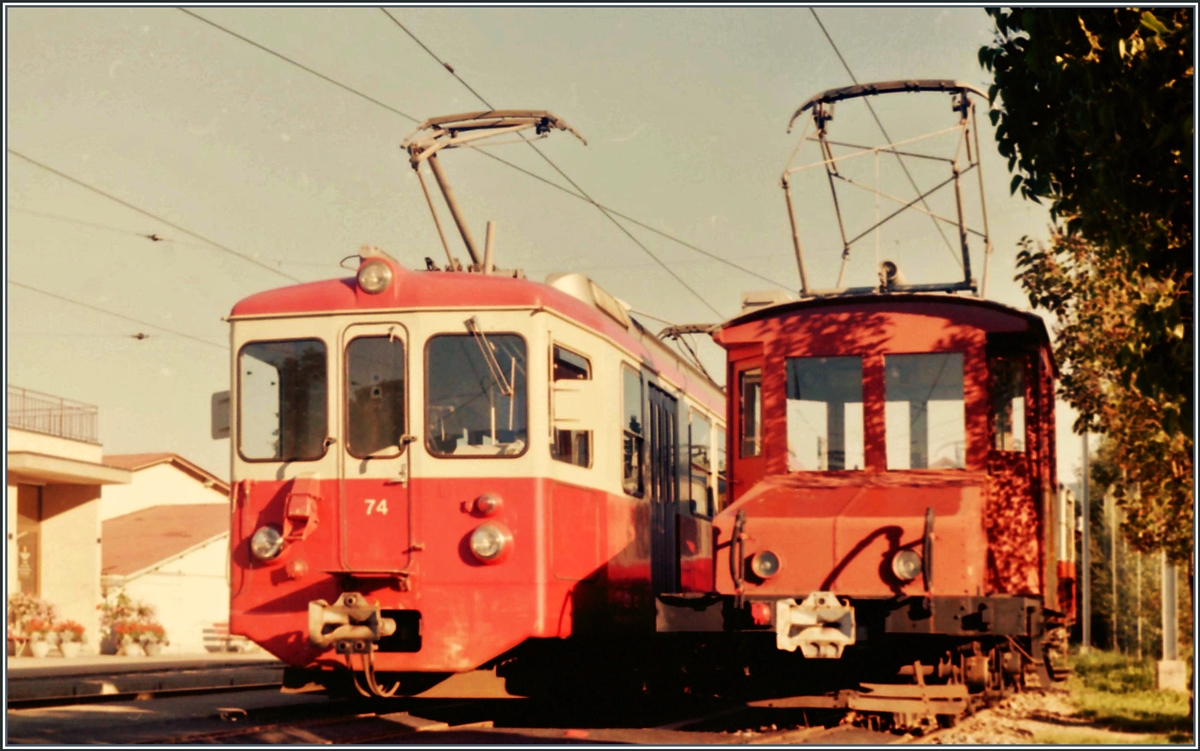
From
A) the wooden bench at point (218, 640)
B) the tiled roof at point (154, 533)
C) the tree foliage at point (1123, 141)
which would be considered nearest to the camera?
the tree foliage at point (1123, 141)

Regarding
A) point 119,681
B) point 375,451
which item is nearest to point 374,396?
point 375,451

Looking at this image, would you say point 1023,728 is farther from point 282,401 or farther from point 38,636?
point 38,636

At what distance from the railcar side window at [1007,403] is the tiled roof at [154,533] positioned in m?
32.0

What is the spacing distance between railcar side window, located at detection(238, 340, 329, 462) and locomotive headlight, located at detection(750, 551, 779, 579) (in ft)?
11.0

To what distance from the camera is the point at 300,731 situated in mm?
11359

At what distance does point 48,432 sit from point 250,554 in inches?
966

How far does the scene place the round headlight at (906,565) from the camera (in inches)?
439

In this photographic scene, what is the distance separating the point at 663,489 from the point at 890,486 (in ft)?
9.25

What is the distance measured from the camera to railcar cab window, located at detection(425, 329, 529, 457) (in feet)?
36.6

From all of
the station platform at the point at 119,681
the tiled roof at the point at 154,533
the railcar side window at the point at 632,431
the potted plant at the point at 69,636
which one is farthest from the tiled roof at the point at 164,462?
the railcar side window at the point at 632,431

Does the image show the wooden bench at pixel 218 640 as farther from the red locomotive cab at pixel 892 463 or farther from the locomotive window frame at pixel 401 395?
the locomotive window frame at pixel 401 395

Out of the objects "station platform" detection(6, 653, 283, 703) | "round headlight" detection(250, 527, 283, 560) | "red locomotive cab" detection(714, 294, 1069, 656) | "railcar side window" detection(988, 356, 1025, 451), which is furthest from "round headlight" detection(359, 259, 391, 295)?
"station platform" detection(6, 653, 283, 703)

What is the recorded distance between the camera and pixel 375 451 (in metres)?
11.3

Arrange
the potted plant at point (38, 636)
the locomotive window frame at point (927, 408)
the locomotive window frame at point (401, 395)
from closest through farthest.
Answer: the locomotive window frame at point (401, 395) → the locomotive window frame at point (927, 408) → the potted plant at point (38, 636)
